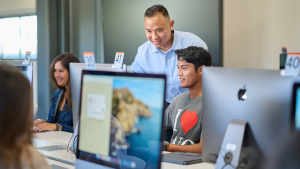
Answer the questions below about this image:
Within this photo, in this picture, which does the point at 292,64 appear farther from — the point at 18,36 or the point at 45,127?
the point at 18,36

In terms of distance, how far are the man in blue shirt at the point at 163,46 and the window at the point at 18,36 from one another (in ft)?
8.73

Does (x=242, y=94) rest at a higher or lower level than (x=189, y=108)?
higher

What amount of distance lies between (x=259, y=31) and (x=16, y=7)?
4206 mm

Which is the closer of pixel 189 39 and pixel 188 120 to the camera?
pixel 188 120

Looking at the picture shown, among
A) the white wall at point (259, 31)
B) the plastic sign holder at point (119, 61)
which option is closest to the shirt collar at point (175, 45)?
the white wall at point (259, 31)

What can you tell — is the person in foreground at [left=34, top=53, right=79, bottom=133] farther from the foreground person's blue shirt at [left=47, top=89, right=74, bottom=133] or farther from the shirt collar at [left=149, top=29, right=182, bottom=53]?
the shirt collar at [left=149, top=29, right=182, bottom=53]

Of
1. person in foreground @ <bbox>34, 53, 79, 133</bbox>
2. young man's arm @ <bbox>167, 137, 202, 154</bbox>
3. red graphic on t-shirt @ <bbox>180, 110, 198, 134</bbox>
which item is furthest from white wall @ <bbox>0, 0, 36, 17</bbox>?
young man's arm @ <bbox>167, 137, 202, 154</bbox>

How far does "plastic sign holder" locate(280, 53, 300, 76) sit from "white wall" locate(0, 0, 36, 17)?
187 inches

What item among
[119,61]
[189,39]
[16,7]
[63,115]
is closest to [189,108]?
[119,61]

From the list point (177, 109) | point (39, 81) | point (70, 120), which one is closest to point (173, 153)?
point (177, 109)

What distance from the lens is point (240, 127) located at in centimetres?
106

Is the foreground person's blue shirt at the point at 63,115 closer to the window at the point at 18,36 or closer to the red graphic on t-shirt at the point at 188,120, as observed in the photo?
the red graphic on t-shirt at the point at 188,120

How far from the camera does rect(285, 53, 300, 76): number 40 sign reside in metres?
0.97

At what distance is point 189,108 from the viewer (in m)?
2.00
